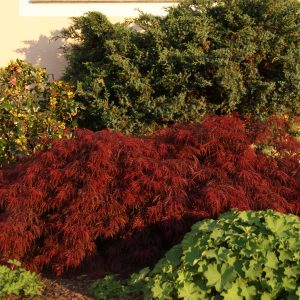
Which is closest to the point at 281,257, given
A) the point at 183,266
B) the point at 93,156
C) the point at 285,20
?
the point at 183,266

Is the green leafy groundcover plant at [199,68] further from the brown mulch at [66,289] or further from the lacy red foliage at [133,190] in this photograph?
the brown mulch at [66,289]

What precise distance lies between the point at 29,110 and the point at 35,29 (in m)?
2.12

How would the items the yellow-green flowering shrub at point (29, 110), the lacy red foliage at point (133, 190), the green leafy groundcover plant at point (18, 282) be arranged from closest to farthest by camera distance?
the green leafy groundcover plant at point (18, 282) < the lacy red foliage at point (133, 190) < the yellow-green flowering shrub at point (29, 110)

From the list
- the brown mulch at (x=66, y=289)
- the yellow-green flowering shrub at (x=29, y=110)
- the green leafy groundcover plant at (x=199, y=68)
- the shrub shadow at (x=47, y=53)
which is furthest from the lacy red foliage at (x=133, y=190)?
the shrub shadow at (x=47, y=53)

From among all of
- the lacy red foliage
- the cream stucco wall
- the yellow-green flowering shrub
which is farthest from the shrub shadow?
the lacy red foliage

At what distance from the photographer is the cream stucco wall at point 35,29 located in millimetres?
8969

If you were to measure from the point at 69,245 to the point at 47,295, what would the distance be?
18.4 inches

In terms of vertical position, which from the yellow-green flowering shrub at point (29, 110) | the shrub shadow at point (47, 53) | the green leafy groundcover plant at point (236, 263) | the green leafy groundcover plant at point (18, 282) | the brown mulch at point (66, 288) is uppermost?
the shrub shadow at point (47, 53)

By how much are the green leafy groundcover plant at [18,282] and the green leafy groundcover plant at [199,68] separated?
2.94 metres

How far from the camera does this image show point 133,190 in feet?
16.6

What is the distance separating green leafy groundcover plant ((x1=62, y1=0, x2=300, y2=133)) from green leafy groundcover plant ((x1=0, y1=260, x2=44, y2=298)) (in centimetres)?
294

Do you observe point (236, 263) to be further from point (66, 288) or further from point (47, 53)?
point (47, 53)

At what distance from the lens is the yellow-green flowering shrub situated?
7.38 meters

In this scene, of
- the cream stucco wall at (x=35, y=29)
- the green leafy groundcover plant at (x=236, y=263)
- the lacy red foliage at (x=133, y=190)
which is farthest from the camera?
the cream stucco wall at (x=35, y=29)
